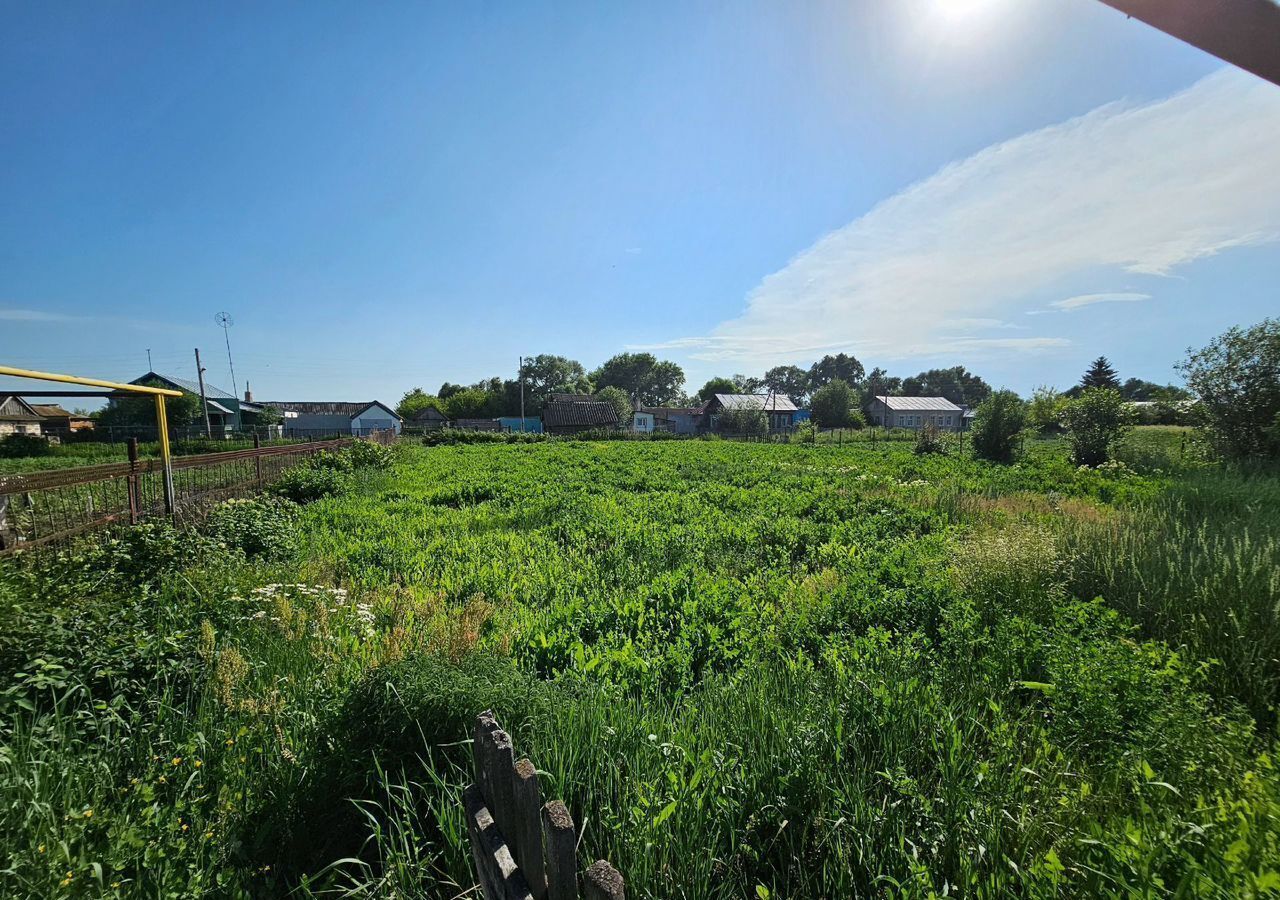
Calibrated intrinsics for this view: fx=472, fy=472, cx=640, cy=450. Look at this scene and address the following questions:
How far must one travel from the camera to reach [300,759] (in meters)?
2.57

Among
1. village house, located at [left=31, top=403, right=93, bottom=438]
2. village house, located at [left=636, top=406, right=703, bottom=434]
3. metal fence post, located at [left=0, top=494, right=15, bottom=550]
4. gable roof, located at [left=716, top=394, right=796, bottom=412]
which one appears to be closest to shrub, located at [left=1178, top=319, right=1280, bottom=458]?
metal fence post, located at [left=0, top=494, right=15, bottom=550]

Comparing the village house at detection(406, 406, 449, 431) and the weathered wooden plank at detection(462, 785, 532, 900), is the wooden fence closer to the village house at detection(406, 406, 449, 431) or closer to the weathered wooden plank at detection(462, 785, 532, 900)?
the weathered wooden plank at detection(462, 785, 532, 900)

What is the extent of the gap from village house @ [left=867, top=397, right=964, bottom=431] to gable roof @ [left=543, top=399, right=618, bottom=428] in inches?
1670

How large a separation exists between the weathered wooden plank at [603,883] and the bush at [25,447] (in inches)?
1510

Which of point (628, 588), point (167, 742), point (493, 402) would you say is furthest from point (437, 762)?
point (493, 402)

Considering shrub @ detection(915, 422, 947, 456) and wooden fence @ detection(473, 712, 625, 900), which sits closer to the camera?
wooden fence @ detection(473, 712, 625, 900)

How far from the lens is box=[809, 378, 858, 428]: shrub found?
62281mm

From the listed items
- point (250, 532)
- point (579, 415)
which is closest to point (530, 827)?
point (250, 532)

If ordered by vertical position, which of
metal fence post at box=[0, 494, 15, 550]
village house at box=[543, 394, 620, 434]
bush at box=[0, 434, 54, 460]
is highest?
village house at box=[543, 394, 620, 434]

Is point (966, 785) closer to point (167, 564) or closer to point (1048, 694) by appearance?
point (1048, 694)

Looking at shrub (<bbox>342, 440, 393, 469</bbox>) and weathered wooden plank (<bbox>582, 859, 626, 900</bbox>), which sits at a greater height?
shrub (<bbox>342, 440, 393, 469</bbox>)

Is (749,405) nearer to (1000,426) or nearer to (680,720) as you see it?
(1000,426)

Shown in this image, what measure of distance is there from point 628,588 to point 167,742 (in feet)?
13.2

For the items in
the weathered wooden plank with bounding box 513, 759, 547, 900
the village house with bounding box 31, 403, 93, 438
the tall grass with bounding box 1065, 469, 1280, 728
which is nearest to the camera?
the weathered wooden plank with bounding box 513, 759, 547, 900
